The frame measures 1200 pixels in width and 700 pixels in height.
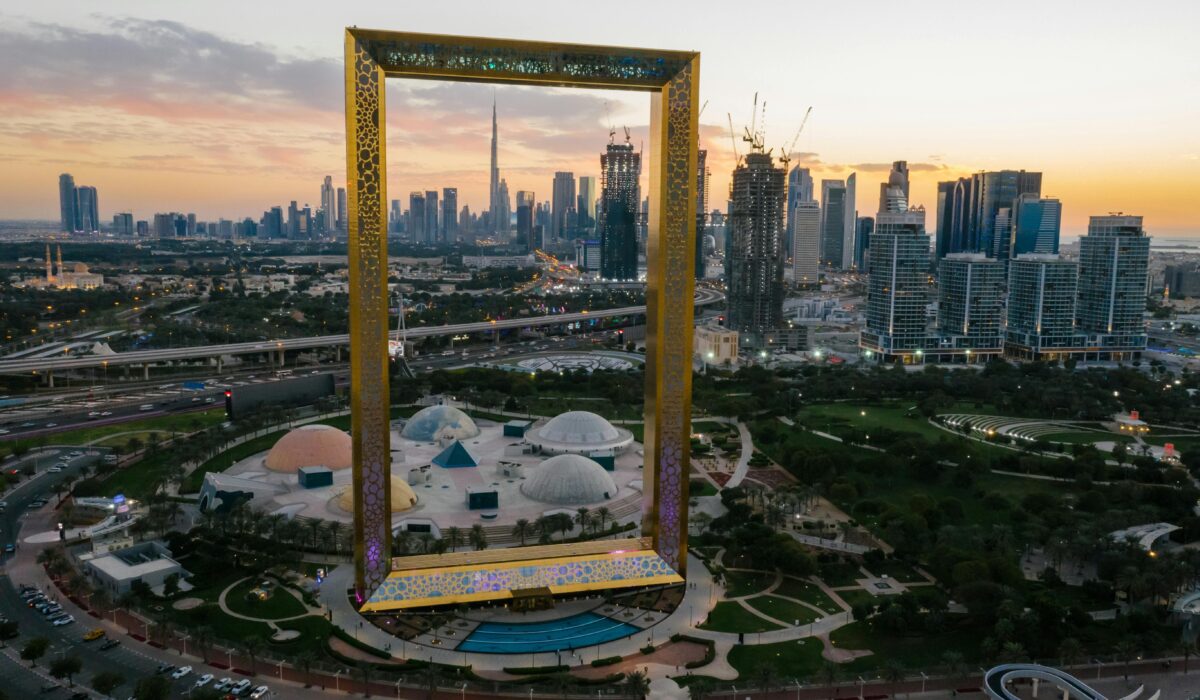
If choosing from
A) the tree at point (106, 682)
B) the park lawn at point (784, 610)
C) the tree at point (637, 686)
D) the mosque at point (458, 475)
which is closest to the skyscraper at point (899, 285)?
the mosque at point (458, 475)

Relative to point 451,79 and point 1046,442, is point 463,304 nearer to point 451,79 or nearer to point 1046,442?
point 1046,442

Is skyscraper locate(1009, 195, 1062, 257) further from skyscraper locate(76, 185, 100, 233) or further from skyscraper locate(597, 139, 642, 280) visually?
skyscraper locate(76, 185, 100, 233)

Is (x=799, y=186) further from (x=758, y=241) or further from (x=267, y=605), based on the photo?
(x=267, y=605)

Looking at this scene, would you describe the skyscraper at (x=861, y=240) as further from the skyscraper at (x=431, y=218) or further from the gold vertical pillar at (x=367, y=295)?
the gold vertical pillar at (x=367, y=295)

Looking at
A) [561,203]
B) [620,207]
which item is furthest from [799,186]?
[620,207]

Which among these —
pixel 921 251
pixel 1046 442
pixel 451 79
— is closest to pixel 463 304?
pixel 921 251

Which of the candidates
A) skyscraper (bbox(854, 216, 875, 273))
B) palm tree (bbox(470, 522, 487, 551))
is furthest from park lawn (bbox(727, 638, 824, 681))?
skyscraper (bbox(854, 216, 875, 273))
